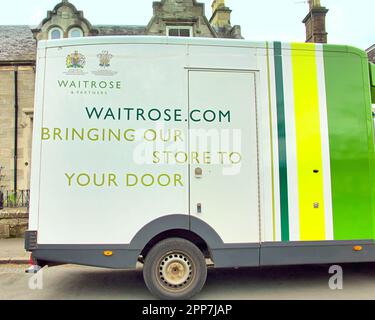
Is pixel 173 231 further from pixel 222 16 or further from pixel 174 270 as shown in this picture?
pixel 222 16

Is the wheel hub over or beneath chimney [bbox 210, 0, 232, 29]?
beneath

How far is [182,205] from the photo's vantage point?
4695 millimetres

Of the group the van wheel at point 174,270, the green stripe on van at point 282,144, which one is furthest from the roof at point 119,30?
the van wheel at point 174,270

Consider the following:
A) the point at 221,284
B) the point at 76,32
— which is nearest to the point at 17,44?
the point at 76,32

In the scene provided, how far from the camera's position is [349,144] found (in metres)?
4.99

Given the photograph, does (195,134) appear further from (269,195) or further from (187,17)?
(187,17)

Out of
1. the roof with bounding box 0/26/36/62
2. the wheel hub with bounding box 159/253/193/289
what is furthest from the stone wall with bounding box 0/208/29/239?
the roof with bounding box 0/26/36/62

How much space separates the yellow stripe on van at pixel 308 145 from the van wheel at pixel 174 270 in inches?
53.7

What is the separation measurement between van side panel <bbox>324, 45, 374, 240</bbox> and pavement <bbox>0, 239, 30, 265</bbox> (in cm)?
541

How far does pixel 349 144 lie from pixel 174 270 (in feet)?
8.91

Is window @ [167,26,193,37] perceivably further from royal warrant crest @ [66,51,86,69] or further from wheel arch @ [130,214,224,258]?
wheel arch @ [130,214,224,258]

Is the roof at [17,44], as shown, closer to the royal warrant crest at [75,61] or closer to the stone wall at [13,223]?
the stone wall at [13,223]

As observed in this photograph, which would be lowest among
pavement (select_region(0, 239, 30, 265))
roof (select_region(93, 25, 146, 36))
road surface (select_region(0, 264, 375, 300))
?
road surface (select_region(0, 264, 375, 300))

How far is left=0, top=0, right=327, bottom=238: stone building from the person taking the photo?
12852 mm
